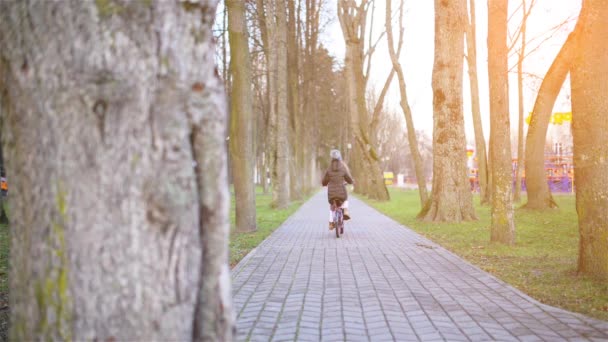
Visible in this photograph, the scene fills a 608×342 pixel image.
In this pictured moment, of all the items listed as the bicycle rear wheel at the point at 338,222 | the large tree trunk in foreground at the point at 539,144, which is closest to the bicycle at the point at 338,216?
the bicycle rear wheel at the point at 338,222

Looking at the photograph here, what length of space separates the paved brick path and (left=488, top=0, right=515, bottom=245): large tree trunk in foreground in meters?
1.55

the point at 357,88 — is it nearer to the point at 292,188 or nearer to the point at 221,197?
the point at 292,188

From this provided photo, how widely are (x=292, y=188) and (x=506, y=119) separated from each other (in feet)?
69.1

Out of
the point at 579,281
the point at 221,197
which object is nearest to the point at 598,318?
the point at 579,281

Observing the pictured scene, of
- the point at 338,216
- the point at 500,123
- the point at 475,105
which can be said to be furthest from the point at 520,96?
the point at 500,123

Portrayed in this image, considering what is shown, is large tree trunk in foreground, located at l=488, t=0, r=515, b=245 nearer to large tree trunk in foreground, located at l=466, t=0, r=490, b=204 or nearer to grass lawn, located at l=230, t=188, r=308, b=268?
grass lawn, located at l=230, t=188, r=308, b=268

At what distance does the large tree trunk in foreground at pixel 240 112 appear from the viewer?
47.0 feet

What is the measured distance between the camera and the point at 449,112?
16.6 metres

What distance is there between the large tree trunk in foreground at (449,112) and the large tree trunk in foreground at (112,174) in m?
14.9

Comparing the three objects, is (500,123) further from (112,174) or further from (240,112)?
(112,174)

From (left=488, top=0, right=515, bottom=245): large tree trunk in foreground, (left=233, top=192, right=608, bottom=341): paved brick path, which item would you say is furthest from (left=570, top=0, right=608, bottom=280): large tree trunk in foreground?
(left=488, top=0, right=515, bottom=245): large tree trunk in foreground

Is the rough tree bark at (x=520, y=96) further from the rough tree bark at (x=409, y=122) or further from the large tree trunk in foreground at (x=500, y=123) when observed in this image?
the large tree trunk in foreground at (x=500, y=123)

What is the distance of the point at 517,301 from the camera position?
6.52m

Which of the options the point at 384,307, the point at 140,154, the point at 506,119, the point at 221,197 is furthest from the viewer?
the point at 506,119
